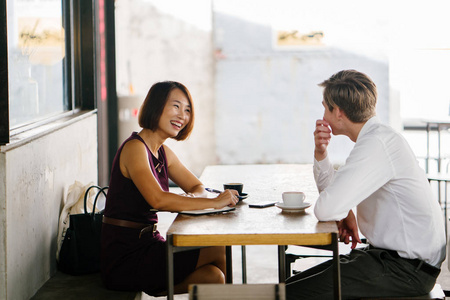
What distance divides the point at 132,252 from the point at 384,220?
1.07m

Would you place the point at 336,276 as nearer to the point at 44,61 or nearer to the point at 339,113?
the point at 339,113

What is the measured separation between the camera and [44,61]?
3.97 metres

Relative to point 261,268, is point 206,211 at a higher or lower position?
higher

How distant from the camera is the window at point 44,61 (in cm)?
311

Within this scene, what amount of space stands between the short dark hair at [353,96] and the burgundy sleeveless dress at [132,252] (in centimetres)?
87

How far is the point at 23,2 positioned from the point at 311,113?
451 centimetres

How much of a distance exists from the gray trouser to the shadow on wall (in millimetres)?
5031

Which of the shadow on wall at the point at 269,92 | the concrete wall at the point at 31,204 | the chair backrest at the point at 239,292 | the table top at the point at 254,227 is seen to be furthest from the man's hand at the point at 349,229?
the shadow on wall at the point at 269,92

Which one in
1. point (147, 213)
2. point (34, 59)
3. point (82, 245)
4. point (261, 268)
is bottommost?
point (261, 268)

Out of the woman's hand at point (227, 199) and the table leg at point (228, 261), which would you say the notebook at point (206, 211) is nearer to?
the woman's hand at point (227, 199)

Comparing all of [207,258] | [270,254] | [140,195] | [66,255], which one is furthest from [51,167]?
[270,254]

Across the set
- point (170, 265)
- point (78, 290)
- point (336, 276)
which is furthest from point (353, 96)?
point (78, 290)

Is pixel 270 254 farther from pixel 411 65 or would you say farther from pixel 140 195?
pixel 411 65

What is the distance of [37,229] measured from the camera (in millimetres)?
3107
